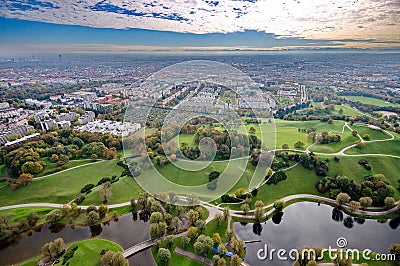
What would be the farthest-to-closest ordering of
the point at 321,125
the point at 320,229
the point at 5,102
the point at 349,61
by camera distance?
the point at 349,61 < the point at 5,102 < the point at 321,125 < the point at 320,229

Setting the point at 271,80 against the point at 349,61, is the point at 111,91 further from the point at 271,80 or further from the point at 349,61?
the point at 349,61

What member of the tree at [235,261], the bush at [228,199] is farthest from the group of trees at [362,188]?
the tree at [235,261]

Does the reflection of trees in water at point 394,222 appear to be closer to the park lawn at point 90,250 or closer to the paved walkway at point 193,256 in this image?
the paved walkway at point 193,256

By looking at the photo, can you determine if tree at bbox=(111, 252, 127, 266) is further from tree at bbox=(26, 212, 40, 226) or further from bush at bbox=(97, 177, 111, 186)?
bush at bbox=(97, 177, 111, 186)

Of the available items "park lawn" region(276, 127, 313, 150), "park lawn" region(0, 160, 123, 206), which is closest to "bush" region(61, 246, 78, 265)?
"park lawn" region(0, 160, 123, 206)

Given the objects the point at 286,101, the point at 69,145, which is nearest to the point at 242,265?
the point at 69,145

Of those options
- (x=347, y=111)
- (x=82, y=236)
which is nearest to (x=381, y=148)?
(x=347, y=111)
